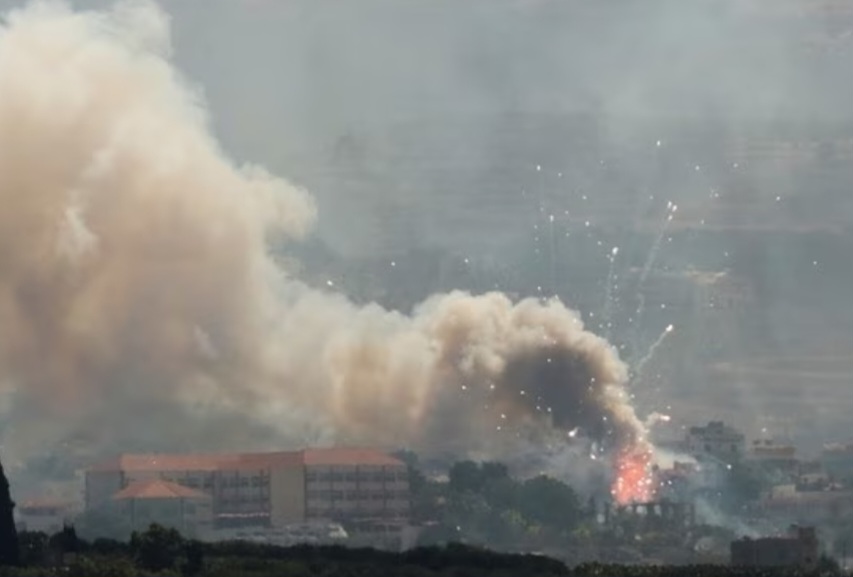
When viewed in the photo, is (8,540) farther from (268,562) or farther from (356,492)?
(356,492)

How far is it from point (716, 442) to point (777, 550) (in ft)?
198

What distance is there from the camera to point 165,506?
169125mm

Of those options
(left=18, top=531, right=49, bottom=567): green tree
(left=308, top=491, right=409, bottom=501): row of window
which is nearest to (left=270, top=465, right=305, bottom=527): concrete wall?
(left=308, top=491, right=409, bottom=501): row of window

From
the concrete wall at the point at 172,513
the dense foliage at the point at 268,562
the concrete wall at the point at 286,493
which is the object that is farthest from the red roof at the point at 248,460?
the dense foliage at the point at 268,562

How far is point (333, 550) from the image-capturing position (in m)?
106

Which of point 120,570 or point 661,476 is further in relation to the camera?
point 661,476

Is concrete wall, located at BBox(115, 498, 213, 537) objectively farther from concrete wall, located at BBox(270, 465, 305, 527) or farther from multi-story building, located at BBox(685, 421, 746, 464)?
multi-story building, located at BBox(685, 421, 746, 464)

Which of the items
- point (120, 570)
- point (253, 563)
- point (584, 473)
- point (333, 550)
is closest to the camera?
point (120, 570)

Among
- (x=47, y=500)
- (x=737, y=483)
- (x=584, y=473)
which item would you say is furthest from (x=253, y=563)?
(x=737, y=483)

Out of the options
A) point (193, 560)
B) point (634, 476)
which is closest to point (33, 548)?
point (193, 560)

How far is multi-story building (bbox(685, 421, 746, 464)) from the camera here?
627 ft

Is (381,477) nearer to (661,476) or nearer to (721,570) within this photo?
(661,476)

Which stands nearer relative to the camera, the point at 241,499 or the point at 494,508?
the point at 494,508

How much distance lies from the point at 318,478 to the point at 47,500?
16261 mm
